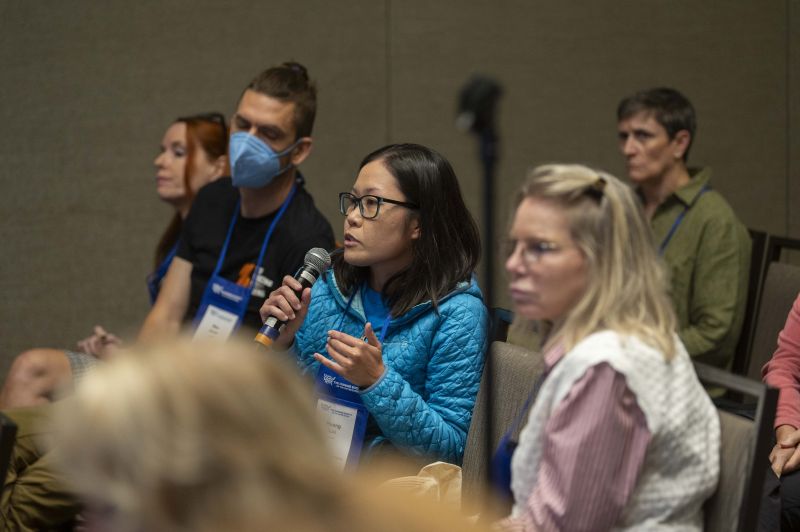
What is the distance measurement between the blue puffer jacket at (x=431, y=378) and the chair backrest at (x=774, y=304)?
1068 millimetres

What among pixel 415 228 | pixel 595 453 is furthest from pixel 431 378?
pixel 595 453

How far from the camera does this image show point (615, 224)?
1.70 m

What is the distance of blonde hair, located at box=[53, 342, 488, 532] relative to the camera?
36.1 inches

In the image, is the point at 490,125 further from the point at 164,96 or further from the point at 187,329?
the point at 164,96

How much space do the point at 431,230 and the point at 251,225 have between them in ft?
3.38

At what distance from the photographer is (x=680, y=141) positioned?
3902mm

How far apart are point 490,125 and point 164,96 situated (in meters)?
3.71

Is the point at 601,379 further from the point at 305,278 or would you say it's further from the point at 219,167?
the point at 219,167

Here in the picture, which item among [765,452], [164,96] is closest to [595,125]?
[164,96]

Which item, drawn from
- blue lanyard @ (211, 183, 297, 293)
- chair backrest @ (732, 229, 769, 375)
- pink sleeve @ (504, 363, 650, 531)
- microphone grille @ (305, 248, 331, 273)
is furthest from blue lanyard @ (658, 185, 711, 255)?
pink sleeve @ (504, 363, 650, 531)

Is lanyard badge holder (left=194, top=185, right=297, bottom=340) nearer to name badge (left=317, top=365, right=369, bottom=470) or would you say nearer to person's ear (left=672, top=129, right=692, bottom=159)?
name badge (left=317, top=365, right=369, bottom=470)

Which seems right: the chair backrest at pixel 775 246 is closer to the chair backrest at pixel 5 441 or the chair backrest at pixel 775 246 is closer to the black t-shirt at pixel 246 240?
the black t-shirt at pixel 246 240

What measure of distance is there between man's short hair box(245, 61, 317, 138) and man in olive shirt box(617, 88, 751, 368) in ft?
3.87

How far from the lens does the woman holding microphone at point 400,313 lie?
2350mm
